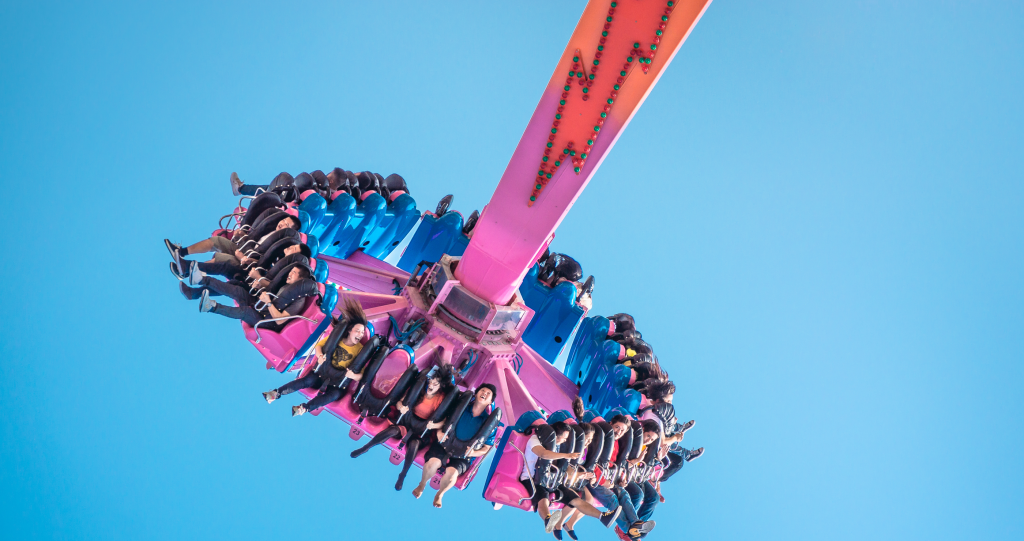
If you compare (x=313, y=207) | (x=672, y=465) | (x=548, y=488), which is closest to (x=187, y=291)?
(x=313, y=207)

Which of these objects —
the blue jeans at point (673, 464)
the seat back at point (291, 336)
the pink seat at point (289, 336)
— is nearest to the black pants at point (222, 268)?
the seat back at point (291, 336)

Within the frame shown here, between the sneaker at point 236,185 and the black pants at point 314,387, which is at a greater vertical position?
the sneaker at point 236,185

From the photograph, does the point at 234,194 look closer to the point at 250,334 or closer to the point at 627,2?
the point at 250,334

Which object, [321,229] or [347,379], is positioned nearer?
[347,379]

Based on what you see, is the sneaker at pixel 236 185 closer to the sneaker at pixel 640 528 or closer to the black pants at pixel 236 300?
the black pants at pixel 236 300

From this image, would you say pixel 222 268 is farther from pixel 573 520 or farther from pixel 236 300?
pixel 573 520

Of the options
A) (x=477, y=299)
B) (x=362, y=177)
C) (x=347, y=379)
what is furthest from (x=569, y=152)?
(x=362, y=177)
